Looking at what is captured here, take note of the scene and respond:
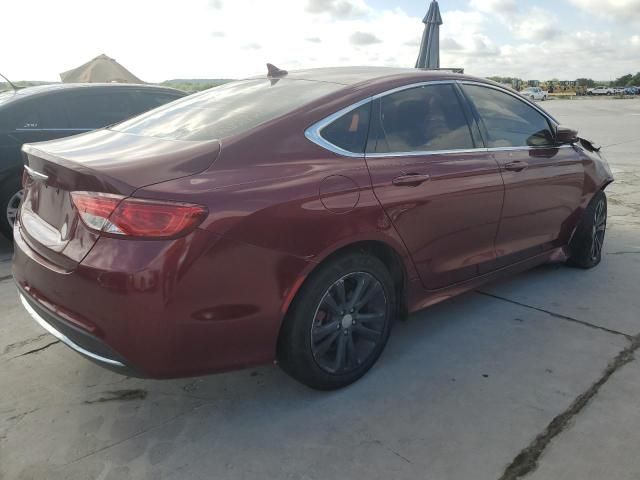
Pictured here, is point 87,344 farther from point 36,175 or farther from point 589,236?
point 589,236

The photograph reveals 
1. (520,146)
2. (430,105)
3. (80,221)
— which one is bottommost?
(80,221)

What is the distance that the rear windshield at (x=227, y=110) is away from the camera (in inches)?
100

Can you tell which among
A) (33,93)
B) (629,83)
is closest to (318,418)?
(33,93)

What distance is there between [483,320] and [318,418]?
153 cm

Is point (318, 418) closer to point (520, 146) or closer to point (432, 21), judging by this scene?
point (520, 146)

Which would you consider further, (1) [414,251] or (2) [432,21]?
(2) [432,21]

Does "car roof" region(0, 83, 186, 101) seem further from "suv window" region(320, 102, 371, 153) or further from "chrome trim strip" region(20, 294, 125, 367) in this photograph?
"suv window" region(320, 102, 371, 153)

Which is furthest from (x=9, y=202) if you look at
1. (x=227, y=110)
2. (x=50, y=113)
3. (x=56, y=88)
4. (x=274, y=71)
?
(x=227, y=110)

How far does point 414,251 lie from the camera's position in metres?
2.89

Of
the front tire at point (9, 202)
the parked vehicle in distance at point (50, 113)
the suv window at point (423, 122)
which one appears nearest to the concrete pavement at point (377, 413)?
the suv window at point (423, 122)

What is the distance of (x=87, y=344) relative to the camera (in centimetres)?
217

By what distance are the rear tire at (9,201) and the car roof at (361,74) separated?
2985mm

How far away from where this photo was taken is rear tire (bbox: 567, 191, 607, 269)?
14.1ft

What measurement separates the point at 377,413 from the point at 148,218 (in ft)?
4.59
